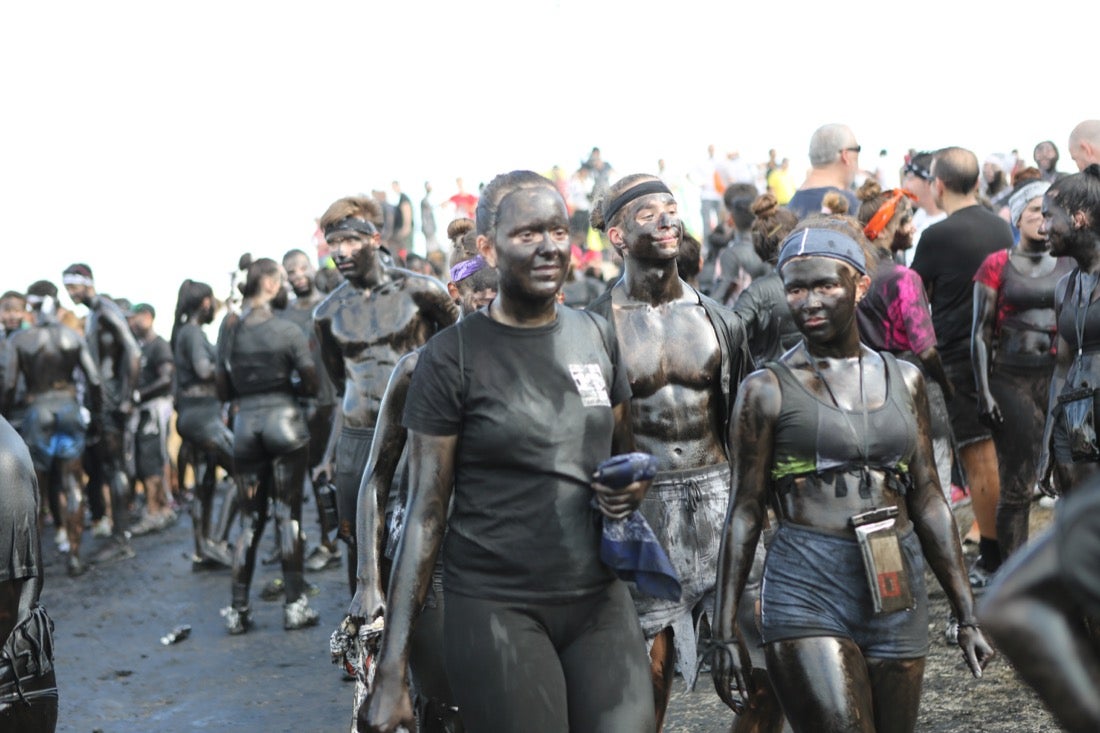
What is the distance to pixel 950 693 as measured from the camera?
7.08 metres

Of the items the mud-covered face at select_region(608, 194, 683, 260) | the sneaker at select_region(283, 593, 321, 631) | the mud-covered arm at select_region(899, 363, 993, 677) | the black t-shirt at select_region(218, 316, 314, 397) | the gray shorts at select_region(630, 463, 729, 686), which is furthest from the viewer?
the black t-shirt at select_region(218, 316, 314, 397)

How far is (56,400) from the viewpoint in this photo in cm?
1330

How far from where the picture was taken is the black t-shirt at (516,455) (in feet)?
12.6

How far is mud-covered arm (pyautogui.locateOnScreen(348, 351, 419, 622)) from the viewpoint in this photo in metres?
5.21

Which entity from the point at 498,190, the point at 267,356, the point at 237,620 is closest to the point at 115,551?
the point at 237,620

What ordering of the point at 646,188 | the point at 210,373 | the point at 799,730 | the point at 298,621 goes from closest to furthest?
1. the point at 799,730
2. the point at 646,188
3. the point at 298,621
4. the point at 210,373

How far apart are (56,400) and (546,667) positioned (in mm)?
10547

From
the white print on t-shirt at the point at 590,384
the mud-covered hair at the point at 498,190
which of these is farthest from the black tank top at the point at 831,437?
the mud-covered hair at the point at 498,190

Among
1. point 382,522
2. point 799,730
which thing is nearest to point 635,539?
point 799,730

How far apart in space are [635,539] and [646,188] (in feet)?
7.94

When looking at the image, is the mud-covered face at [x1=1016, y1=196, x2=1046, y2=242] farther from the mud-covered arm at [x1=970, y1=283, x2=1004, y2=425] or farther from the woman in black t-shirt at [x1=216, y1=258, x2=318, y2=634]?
the woman in black t-shirt at [x1=216, y1=258, x2=318, y2=634]

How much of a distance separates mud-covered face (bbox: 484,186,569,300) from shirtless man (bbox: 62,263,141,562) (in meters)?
11.2

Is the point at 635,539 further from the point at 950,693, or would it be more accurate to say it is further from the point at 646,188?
the point at 950,693

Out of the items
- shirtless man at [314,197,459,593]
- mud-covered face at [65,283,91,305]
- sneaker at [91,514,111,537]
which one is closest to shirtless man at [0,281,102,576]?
mud-covered face at [65,283,91,305]
